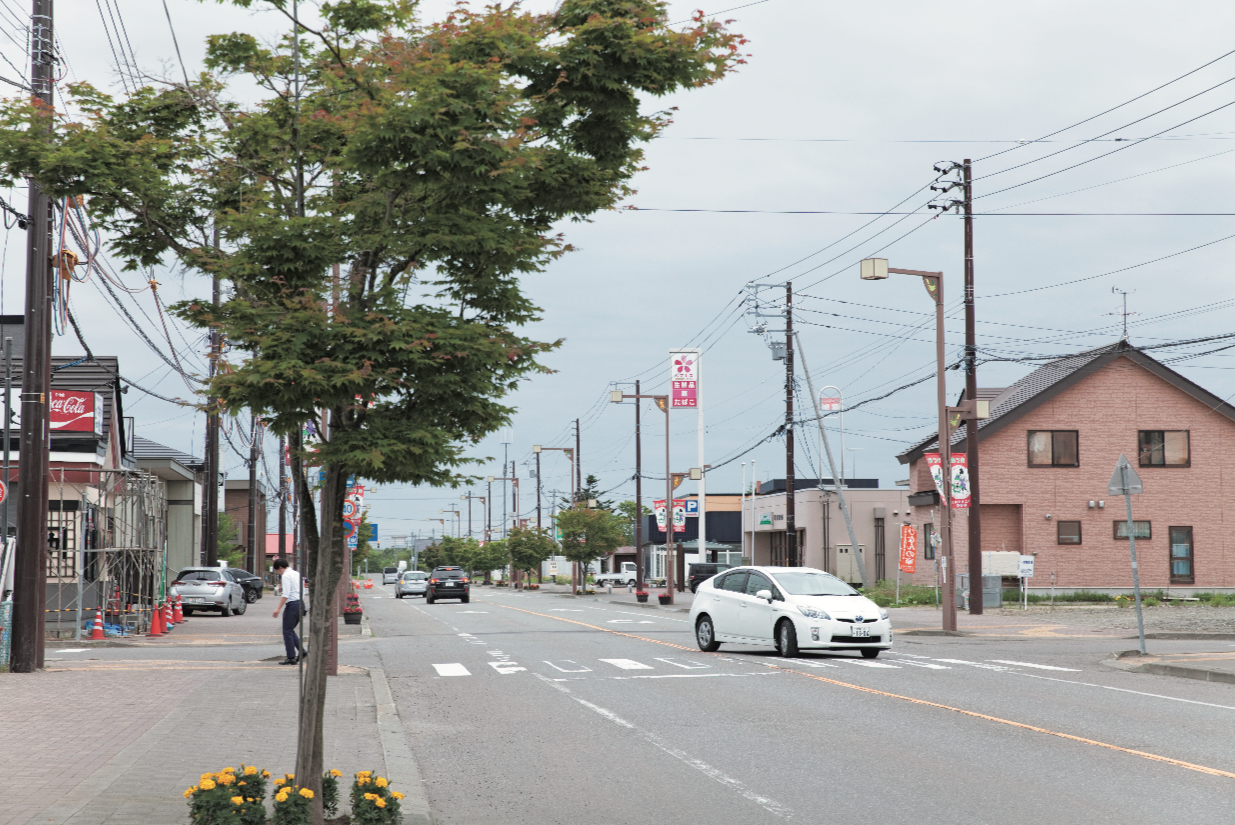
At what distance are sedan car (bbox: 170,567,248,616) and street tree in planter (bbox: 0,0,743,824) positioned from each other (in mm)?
32377

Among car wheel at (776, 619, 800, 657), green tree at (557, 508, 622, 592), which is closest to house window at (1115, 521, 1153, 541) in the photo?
car wheel at (776, 619, 800, 657)

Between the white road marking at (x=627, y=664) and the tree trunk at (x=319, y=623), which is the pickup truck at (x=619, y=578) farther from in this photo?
the tree trunk at (x=319, y=623)

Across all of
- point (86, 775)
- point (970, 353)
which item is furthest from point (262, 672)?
point (970, 353)

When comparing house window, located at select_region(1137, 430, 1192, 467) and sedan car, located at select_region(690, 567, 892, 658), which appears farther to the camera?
house window, located at select_region(1137, 430, 1192, 467)

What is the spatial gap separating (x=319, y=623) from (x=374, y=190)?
2.62m

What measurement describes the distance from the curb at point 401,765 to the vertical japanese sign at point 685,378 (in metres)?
42.1

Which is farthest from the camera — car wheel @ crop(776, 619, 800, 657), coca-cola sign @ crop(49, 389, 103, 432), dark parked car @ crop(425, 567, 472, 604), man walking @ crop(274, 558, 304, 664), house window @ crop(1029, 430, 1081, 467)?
dark parked car @ crop(425, 567, 472, 604)

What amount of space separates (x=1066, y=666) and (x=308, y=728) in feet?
49.1

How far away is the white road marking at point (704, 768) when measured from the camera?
827 cm

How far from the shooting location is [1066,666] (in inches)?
753

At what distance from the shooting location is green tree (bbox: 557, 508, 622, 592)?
7225 centimetres

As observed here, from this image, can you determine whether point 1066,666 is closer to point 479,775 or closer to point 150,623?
point 479,775

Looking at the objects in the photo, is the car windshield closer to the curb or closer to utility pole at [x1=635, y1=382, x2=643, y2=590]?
the curb

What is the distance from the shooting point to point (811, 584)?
20938mm
